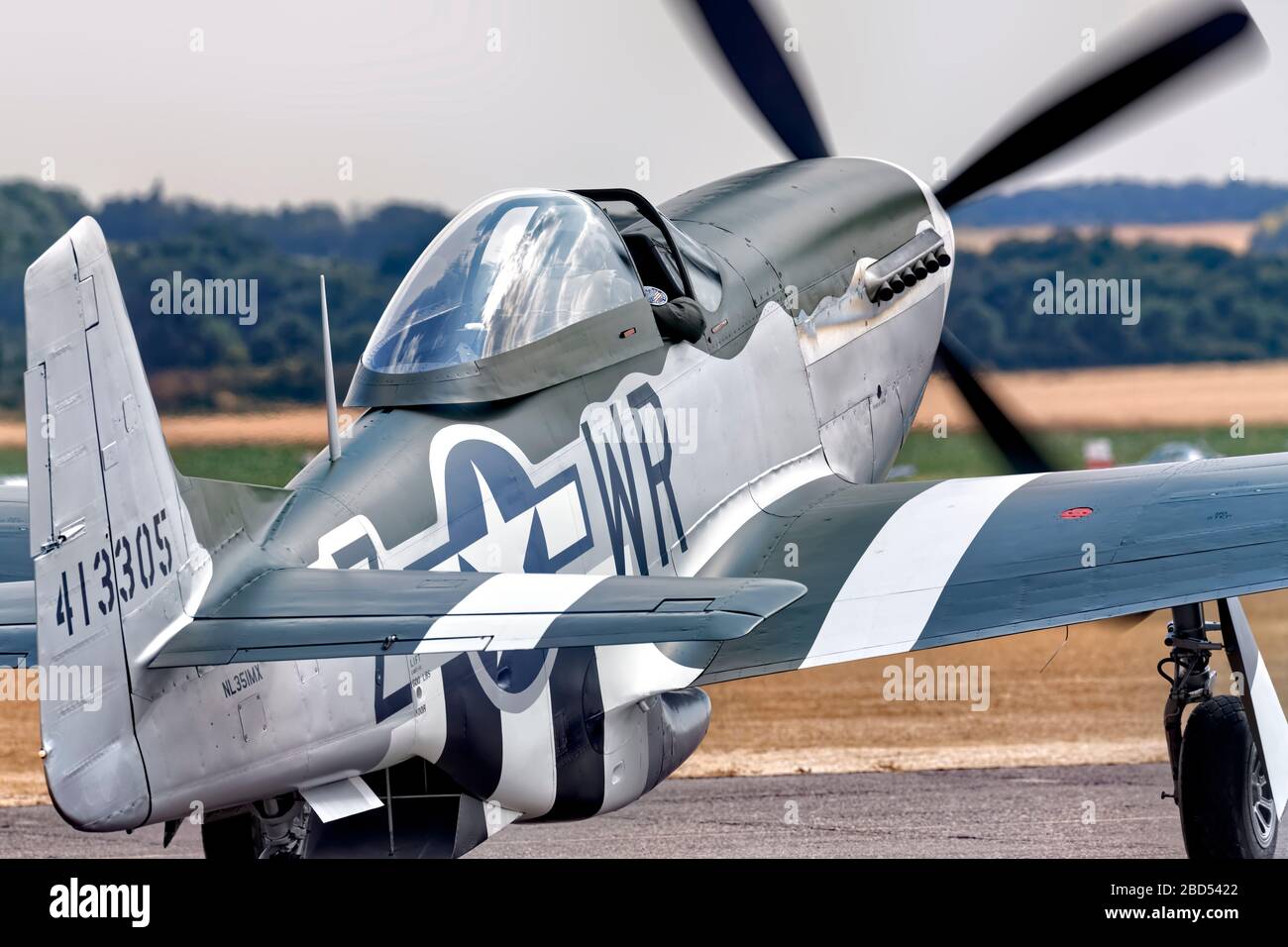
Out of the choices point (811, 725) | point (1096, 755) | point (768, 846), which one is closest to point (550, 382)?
point (768, 846)

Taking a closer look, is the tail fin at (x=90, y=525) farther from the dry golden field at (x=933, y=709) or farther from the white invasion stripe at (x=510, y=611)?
the dry golden field at (x=933, y=709)

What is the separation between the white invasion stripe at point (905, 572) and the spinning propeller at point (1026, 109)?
2881mm

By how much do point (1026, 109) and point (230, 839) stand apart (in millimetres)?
7530

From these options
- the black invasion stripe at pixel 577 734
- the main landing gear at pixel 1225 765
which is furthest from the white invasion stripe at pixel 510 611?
the main landing gear at pixel 1225 765

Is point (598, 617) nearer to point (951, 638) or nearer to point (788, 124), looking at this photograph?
point (951, 638)

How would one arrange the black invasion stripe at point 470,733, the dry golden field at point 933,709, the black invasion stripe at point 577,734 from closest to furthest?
the black invasion stripe at point 470,733, the black invasion stripe at point 577,734, the dry golden field at point 933,709

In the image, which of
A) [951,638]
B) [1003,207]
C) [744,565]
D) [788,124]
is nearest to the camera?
[951,638]

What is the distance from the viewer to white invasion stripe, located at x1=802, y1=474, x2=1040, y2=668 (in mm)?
7359

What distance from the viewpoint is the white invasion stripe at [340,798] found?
612 cm

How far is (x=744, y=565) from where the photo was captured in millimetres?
8359

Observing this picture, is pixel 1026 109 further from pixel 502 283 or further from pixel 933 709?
pixel 933 709

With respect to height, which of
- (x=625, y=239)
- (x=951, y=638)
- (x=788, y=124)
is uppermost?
(x=788, y=124)

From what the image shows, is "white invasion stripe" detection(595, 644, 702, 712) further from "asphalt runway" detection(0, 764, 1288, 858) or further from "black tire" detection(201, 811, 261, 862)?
"asphalt runway" detection(0, 764, 1288, 858)

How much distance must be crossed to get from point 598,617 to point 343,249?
88.9 ft
